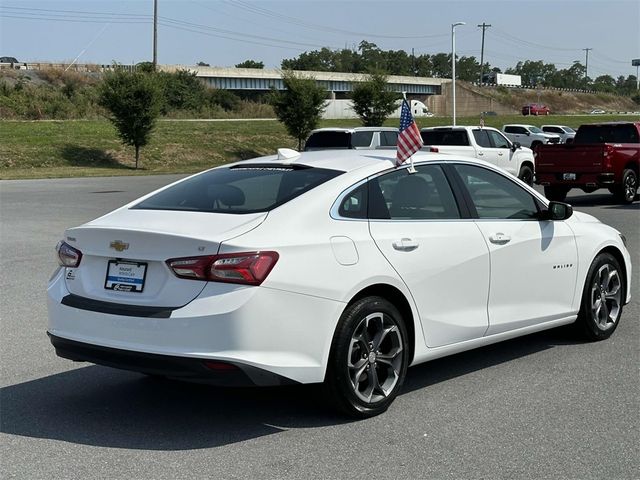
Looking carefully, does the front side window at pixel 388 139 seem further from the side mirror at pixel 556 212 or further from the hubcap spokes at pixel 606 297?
the side mirror at pixel 556 212

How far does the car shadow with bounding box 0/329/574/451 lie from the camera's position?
15.9 ft

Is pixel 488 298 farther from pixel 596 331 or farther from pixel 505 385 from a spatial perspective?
pixel 596 331

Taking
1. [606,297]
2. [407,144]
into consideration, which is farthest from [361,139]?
[407,144]

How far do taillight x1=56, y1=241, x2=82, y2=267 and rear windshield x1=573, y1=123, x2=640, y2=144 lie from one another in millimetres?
18746

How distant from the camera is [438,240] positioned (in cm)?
560

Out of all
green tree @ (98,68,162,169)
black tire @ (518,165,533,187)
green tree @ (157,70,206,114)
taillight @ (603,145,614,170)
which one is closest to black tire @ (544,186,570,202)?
taillight @ (603,145,614,170)

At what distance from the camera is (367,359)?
510cm

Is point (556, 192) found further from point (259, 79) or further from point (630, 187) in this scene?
point (259, 79)

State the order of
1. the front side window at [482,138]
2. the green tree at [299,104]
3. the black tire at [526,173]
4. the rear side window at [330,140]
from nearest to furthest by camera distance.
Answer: the rear side window at [330,140], the front side window at [482,138], the black tire at [526,173], the green tree at [299,104]

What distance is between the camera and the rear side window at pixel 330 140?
78.7 ft

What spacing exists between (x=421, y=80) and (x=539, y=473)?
124 metres

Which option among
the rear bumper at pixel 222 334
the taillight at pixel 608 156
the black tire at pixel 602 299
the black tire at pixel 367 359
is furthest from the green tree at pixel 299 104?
the rear bumper at pixel 222 334

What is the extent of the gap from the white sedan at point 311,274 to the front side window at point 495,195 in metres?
0.01

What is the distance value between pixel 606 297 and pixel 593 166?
13853mm
